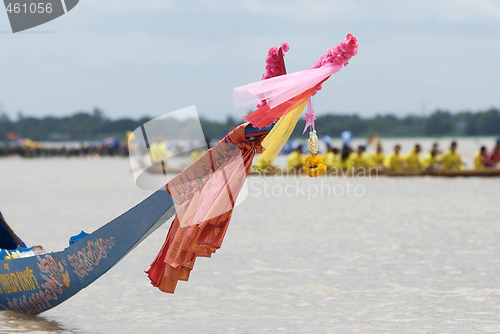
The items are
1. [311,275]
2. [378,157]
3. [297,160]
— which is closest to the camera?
[311,275]

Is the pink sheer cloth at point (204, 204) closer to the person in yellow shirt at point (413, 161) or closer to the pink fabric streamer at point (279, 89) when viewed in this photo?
the pink fabric streamer at point (279, 89)

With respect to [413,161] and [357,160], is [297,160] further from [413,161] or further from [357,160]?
[413,161]

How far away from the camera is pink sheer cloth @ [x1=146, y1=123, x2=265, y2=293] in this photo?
19.1 feet

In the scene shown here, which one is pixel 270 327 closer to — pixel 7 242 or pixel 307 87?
pixel 307 87

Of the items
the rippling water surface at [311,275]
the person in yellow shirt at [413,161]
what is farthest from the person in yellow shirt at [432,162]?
the rippling water surface at [311,275]

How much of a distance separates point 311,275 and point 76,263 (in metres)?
3.28

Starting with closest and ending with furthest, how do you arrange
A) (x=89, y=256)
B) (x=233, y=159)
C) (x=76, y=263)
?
(x=233, y=159)
(x=89, y=256)
(x=76, y=263)

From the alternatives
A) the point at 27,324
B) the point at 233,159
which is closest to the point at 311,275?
the point at 27,324

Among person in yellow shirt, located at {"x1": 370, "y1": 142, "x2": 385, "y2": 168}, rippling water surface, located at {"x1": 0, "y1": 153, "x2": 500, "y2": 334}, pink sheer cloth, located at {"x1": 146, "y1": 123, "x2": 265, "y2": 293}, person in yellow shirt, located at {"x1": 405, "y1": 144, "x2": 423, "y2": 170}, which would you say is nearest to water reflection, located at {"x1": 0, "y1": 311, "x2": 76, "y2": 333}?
rippling water surface, located at {"x1": 0, "y1": 153, "x2": 500, "y2": 334}

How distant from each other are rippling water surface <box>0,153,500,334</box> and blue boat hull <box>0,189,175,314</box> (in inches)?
8.2

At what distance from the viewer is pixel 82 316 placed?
290 inches

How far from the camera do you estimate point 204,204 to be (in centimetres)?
585

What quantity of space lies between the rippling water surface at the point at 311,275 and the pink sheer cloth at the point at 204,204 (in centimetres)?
114

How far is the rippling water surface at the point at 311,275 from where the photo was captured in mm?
7055
